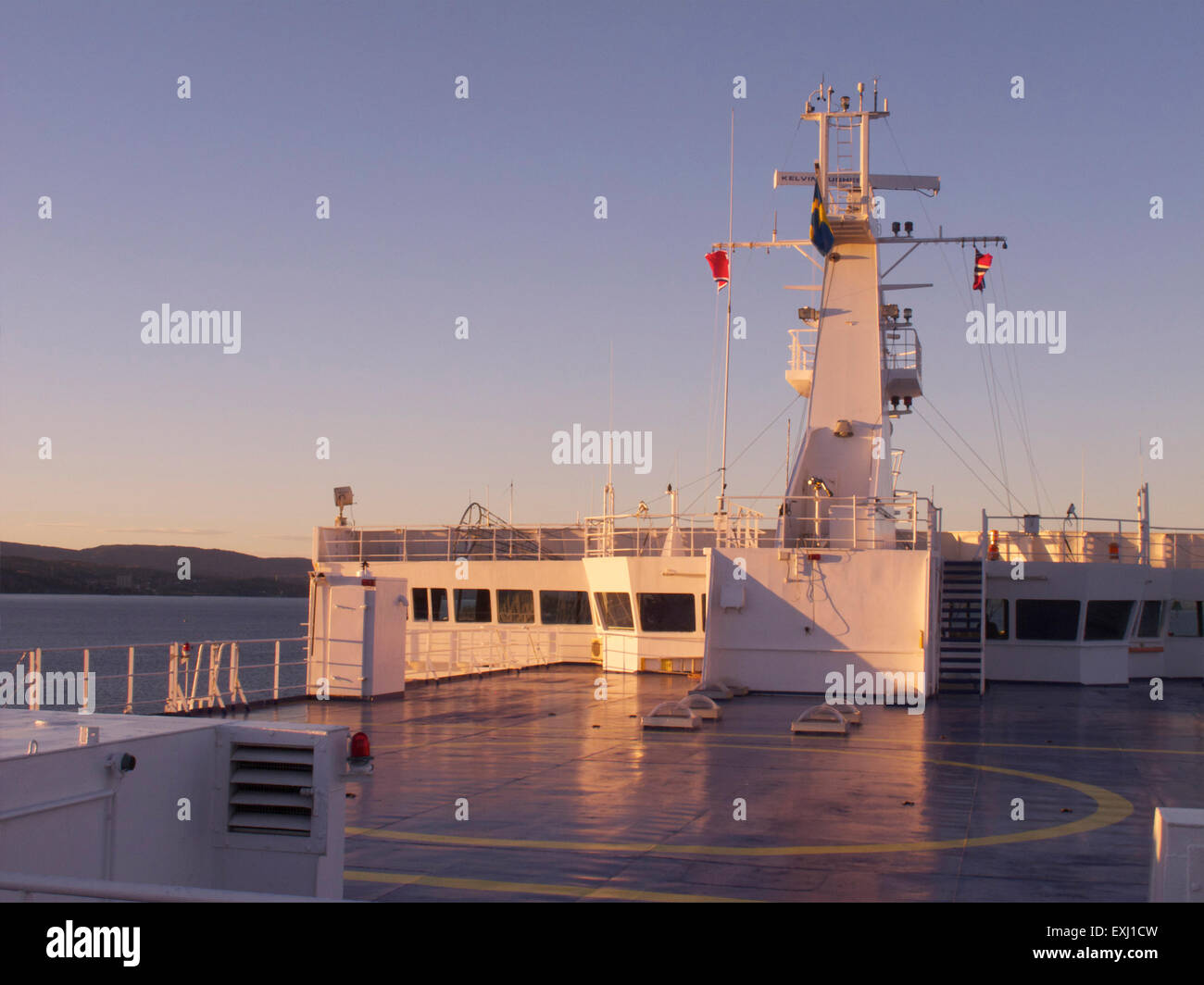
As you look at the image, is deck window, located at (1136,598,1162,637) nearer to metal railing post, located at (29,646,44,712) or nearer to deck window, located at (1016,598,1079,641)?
deck window, located at (1016,598,1079,641)

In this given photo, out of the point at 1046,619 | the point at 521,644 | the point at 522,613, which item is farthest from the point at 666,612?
the point at 1046,619

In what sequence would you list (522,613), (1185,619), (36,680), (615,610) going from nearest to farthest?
1. (36,680)
2. (615,610)
3. (1185,619)
4. (522,613)

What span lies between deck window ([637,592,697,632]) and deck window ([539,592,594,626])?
4.91 meters

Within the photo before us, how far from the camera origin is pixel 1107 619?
94.7 ft

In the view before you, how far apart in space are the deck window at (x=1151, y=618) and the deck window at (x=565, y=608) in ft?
49.2

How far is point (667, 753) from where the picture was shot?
15.4m

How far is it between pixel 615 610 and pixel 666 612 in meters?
1.69

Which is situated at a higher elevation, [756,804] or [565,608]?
[565,608]

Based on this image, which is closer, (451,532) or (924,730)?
(924,730)

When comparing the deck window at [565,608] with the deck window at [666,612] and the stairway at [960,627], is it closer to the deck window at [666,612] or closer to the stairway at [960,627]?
the deck window at [666,612]

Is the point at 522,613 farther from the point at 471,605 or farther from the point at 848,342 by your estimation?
the point at 848,342
